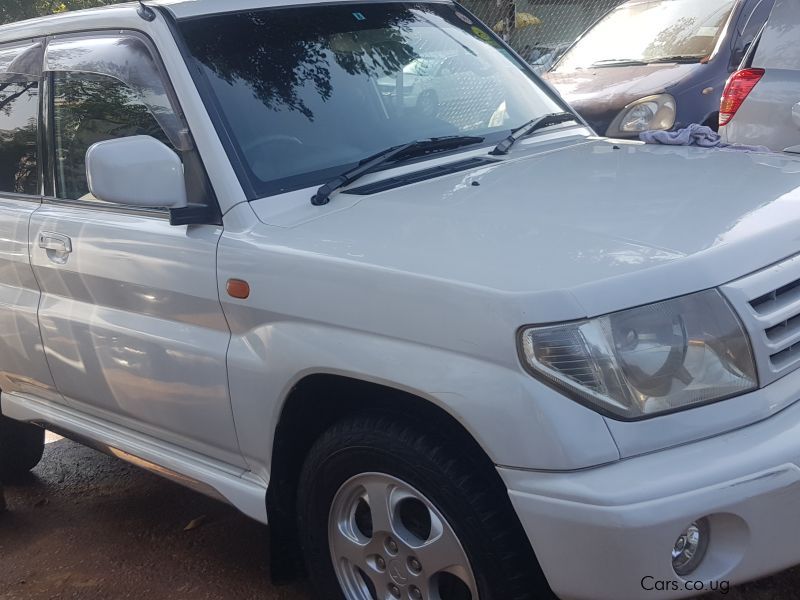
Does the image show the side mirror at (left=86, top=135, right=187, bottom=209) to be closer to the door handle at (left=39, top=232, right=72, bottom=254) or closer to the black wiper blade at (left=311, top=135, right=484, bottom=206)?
the black wiper blade at (left=311, top=135, right=484, bottom=206)

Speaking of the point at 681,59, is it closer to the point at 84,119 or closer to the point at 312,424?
the point at 84,119

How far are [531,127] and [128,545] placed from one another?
236cm

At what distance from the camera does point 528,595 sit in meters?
2.39

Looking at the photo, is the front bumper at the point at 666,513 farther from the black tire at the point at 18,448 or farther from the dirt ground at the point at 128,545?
the black tire at the point at 18,448

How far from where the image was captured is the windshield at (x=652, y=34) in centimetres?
734

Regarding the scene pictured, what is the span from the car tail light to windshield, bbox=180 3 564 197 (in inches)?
79.4

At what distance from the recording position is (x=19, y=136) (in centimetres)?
400

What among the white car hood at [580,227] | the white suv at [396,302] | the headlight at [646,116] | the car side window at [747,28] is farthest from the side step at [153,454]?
the car side window at [747,28]

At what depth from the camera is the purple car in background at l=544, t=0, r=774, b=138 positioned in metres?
6.86

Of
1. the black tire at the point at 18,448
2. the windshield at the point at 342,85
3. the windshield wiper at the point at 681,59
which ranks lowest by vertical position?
the black tire at the point at 18,448

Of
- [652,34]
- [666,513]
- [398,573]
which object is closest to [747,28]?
[652,34]

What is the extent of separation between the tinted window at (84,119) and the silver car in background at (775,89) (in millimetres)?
3436

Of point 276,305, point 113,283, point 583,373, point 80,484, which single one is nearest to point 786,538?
point 583,373

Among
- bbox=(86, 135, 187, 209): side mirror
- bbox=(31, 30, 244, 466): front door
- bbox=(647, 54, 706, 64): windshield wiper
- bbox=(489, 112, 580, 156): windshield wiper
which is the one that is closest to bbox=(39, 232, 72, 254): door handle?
bbox=(31, 30, 244, 466): front door
